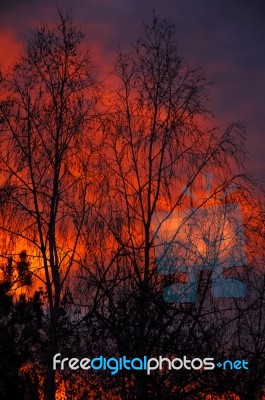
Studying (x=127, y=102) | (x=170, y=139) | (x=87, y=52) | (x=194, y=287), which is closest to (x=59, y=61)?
(x=87, y=52)

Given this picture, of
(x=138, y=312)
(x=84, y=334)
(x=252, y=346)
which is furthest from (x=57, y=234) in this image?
(x=138, y=312)

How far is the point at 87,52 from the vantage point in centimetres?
1391

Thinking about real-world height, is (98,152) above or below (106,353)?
above

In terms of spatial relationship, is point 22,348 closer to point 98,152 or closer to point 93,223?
point 93,223

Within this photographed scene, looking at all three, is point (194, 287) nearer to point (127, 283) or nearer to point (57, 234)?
point (127, 283)

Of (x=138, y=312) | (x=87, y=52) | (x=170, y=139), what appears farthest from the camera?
(x=87, y=52)

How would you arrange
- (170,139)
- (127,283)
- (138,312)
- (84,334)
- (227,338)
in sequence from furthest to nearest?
(170,139), (227,338), (84,334), (127,283), (138,312)

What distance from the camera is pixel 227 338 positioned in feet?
40.2

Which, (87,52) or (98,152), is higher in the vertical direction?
(87,52)

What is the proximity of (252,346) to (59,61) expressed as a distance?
22.9 ft

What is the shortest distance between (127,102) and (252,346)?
5387mm

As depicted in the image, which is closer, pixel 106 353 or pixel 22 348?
pixel 106 353

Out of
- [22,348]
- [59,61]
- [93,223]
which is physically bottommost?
[22,348]

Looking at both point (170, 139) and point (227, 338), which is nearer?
point (227, 338)
